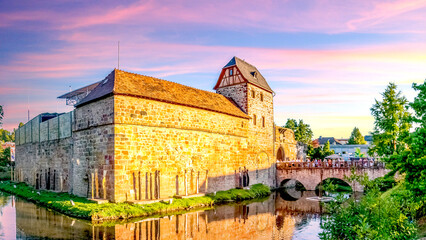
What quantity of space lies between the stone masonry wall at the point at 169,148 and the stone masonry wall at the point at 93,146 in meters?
0.59

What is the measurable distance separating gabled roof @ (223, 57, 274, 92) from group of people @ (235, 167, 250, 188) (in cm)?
907

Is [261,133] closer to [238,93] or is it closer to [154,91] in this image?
[238,93]

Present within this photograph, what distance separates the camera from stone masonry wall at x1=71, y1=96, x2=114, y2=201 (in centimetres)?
1938

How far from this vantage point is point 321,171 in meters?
31.7

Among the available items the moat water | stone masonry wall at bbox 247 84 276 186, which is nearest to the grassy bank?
the moat water

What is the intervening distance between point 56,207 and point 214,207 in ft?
33.6

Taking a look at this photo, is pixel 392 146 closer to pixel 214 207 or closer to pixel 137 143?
pixel 214 207

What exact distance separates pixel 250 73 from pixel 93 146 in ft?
63.7

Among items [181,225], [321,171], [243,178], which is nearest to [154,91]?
[181,225]

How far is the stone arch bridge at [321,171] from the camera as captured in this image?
29172mm

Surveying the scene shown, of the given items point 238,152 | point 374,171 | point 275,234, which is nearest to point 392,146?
point 374,171

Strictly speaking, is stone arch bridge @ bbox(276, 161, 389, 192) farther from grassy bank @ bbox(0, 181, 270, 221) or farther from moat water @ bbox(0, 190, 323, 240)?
moat water @ bbox(0, 190, 323, 240)

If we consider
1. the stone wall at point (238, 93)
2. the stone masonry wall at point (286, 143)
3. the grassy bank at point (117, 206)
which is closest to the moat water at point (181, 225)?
the grassy bank at point (117, 206)

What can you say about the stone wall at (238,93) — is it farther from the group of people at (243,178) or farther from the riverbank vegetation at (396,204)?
the riverbank vegetation at (396,204)
